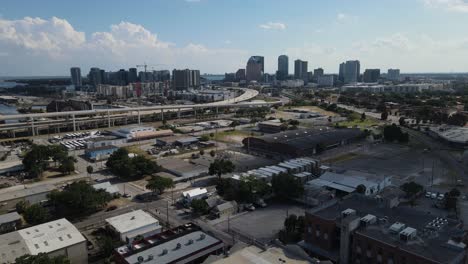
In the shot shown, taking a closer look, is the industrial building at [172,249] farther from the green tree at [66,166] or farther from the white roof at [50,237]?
the green tree at [66,166]

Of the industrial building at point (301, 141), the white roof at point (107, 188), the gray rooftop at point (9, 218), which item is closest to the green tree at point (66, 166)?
the white roof at point (107, 188)

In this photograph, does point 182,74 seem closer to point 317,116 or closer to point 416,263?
point 317,116

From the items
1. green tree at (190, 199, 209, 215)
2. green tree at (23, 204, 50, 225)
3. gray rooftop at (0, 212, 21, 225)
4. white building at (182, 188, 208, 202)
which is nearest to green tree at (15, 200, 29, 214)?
gray rooftop at (0, 212, 21, 225)

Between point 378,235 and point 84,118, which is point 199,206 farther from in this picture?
point 84,118

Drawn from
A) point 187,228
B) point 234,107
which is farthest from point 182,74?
point 187,228

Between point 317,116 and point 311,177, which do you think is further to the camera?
point 317,116

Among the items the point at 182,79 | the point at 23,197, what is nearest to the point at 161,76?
the point at 182,79
